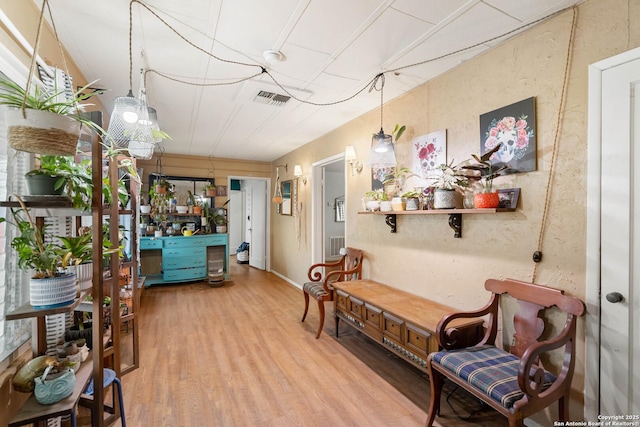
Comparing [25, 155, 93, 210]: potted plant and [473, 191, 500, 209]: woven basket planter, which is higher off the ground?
[25, 155, 93, 210]: potted plant

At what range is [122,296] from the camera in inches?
104

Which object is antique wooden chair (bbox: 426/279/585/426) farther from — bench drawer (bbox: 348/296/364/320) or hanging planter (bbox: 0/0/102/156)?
hanging planter (bbox: 0/0/102/156)

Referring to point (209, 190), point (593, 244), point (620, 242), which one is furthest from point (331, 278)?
point (209, 190)

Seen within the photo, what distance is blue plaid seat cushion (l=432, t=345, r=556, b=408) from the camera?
4.70 feet

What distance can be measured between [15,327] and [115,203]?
87 centimetres

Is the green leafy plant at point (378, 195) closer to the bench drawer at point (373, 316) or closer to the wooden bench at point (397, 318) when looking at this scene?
the wooden bench at point (397, 318)

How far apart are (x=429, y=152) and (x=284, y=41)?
147 centimetres

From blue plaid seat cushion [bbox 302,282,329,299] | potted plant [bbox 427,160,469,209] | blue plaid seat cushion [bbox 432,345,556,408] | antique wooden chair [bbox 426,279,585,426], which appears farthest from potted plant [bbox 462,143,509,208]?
blue plaid seat cushion [bbox 302,282,329,299]

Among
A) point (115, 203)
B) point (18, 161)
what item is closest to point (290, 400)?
point (115, 203)

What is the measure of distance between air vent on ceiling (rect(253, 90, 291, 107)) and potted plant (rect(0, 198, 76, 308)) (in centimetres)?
210

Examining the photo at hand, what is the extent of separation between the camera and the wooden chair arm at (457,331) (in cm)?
184

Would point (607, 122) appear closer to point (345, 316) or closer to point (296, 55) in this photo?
point (296, 55)

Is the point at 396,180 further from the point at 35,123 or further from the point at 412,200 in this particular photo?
the point at 35,123

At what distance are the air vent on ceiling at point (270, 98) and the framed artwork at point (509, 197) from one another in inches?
83.0
